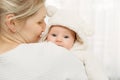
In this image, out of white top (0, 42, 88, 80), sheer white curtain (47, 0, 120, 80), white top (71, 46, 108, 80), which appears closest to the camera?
white top (0, 42, 88, 80)

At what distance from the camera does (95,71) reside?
141 centimetres

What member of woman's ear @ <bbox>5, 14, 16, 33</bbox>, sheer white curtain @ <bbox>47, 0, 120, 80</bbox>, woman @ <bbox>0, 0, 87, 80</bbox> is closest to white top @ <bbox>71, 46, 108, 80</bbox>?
woman @ <bbox>0, 0, 87, 80</bbox>

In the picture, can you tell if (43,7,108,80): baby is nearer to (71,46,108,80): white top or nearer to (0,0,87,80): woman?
(71,46,108,80): white top

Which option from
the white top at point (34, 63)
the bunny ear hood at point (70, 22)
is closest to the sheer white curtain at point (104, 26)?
the bunny ear hood at point (70, 22)

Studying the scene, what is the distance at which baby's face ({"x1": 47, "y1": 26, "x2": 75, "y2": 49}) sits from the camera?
143cm

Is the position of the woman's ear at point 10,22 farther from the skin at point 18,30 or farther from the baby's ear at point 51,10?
the baby's ear at point 51,10

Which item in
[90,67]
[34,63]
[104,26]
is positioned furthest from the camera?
[104,26]

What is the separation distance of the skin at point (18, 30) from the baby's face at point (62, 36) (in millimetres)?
285

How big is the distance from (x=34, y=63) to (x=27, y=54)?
37mm

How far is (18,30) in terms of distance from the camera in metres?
1.11

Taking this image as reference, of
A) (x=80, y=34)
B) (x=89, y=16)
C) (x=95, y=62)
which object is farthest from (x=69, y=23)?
(x=89, y=16)

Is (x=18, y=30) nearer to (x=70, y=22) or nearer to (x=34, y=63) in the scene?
(x=34, y=63)

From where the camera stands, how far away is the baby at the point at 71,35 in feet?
4.68

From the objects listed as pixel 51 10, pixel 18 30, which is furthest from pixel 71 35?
pixel 18 30
